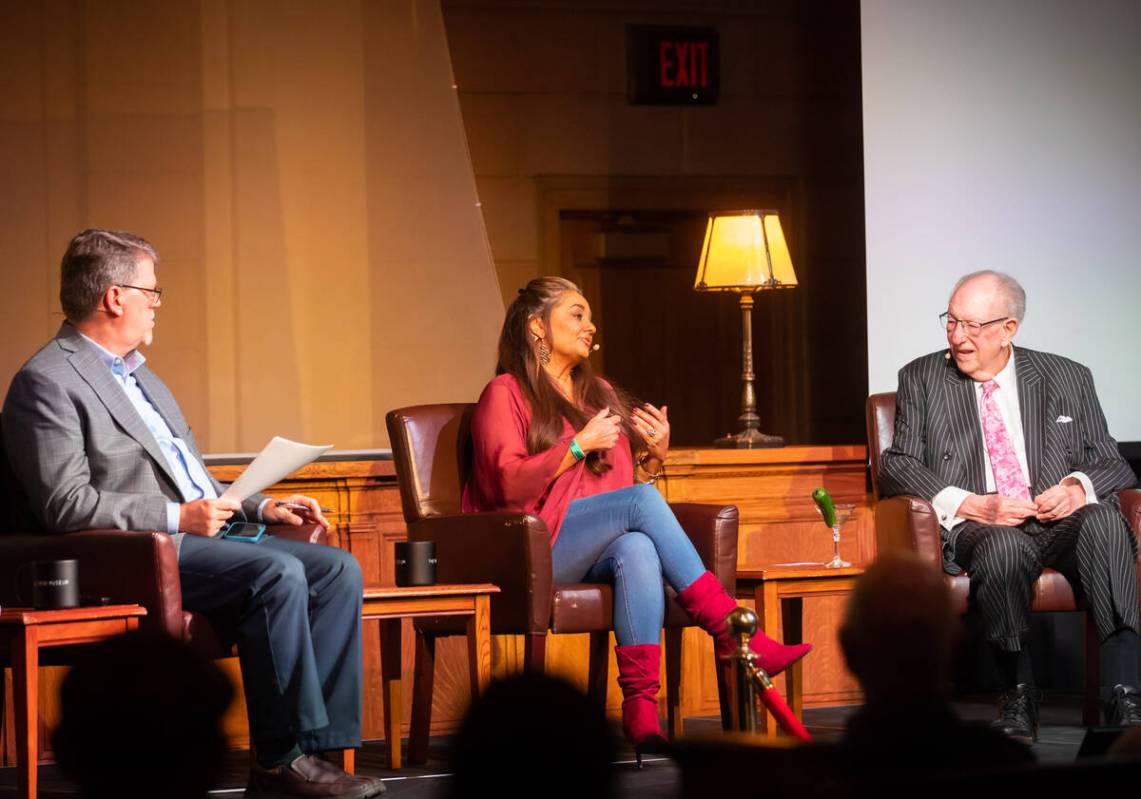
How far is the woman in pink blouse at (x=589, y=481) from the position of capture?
3211mm

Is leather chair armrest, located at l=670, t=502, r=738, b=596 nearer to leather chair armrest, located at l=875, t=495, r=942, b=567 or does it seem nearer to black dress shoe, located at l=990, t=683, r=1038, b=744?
leather chair armrest, located at l=875, t=495, r=942, b=567

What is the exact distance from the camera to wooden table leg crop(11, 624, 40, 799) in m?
2.54

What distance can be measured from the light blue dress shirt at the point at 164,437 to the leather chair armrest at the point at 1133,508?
82.2 inches

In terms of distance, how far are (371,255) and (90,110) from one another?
1.13m

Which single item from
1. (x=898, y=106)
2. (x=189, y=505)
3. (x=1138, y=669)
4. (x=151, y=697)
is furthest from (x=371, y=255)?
(x=151, y=697)

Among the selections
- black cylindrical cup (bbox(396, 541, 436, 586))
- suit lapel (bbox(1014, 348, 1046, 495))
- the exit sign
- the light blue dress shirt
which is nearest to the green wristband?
black cylindrical cup (bbox(396, 541, 436, 586))

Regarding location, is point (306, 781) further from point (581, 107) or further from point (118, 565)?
point (581, 107)

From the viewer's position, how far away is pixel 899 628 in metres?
0.90

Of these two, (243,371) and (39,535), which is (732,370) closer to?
(243,371)

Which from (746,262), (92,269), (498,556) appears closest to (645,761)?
(498,556)

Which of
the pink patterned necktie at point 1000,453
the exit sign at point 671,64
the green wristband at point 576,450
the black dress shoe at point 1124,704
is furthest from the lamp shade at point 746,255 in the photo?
the exit sign at point 671,64

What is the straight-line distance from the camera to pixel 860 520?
4.39 m

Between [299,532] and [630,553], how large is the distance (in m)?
0.73

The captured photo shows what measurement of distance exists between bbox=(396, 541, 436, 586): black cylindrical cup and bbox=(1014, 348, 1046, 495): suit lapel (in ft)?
5.39
